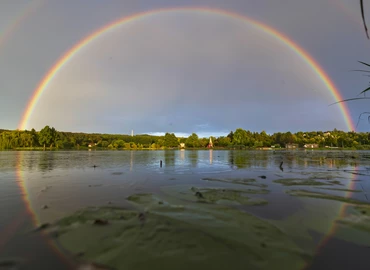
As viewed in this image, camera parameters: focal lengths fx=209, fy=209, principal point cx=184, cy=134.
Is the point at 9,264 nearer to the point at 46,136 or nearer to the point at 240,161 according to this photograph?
the point at 240,161

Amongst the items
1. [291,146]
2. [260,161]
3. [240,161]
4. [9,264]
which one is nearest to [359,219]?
[9,264]

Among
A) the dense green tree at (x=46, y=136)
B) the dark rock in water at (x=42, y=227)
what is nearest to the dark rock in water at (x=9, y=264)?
the dark rock in water at (x=42, y=227)

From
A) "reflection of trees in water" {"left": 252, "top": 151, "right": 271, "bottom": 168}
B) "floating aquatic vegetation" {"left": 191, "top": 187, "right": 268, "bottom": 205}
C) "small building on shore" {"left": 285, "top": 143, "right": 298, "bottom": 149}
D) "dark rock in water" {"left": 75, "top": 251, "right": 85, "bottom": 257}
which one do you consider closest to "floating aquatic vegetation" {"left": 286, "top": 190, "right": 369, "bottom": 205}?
"floating aquatic vegetation" {"left": 191, "top": 187, "right": 268, "bottom": 205}

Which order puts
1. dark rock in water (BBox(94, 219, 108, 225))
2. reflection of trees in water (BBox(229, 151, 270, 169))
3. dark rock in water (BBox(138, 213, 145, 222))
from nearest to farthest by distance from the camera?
dark rock in water (BBox(94, 219, 108, 225))
dark rock in water (BBox(138, 213, 145, 222))
reflection of trees in water (BBox(229, 151, 270, 169))

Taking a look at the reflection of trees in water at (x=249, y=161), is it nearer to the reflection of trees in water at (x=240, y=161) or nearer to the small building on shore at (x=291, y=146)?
the reflection of trees in water at (x=240, y=161)

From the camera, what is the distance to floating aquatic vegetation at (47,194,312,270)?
5.11 m

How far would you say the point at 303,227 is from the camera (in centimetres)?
762

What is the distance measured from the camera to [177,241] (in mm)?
6133

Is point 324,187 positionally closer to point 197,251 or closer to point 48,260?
point 197,251

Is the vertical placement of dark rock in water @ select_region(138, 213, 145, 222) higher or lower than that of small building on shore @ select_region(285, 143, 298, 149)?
lower

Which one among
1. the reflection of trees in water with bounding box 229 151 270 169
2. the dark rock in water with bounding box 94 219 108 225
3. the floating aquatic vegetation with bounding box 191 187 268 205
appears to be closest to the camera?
the dark rock in water with bounding box 94 219 108 225

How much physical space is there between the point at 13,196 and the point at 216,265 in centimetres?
1309

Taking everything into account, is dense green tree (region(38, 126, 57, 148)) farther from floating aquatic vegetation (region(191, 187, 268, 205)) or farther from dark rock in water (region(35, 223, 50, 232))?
dark rock in water (region(35, 223, 50, 232))

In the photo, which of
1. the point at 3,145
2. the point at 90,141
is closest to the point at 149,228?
the point at 3,145
